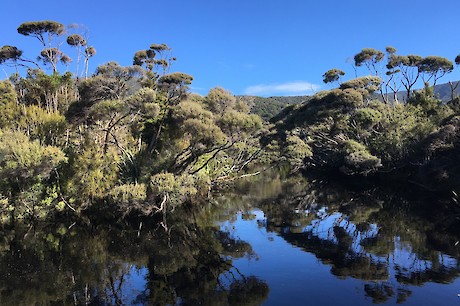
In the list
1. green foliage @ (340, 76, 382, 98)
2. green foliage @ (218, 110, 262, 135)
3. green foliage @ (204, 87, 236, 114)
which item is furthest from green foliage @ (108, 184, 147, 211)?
green foliage @ (340, 76, 382, 98)

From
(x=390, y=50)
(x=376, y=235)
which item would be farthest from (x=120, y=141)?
(x=390, y=50)

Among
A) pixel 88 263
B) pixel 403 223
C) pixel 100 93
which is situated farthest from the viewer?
pixel 100 93

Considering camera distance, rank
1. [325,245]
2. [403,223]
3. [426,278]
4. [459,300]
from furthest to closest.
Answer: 1. [403,223]
2. [325,245]
3. [426,278]
4. [459,300]

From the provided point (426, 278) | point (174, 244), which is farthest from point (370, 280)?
point (174, 244)

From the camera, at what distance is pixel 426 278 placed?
1680 cm

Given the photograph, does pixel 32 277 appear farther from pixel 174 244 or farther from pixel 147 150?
pixel 147 150

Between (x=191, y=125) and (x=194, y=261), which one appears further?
(x=191, y=125)

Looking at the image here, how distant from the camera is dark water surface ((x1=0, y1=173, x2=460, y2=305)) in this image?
15.6m

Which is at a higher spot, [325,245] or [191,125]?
[191,125]

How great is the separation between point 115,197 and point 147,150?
22.7ft

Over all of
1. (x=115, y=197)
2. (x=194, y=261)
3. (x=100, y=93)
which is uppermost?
(x=100, y=93)

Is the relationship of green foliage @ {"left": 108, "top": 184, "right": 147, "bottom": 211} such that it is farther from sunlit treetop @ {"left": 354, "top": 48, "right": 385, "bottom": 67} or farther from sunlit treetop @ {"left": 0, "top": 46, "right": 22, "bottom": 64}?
sunlit treetop @ {"left": 354, "top": 48, "right": 385, "bottom": 67}

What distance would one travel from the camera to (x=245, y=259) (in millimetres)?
20906

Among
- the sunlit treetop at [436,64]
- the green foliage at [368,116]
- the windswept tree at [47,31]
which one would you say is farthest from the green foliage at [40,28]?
the sunlit treetop at [436,64]
